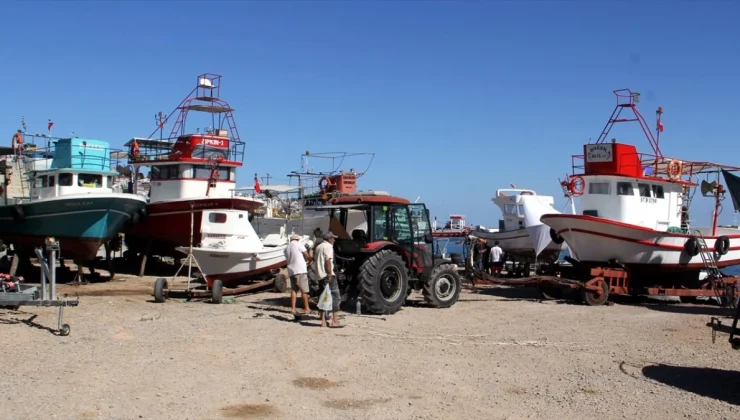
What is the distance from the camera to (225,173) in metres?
22.6

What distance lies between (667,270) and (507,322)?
5.70 metres

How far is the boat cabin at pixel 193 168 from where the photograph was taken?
71.6 ft

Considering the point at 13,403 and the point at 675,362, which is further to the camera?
the point at 675,362

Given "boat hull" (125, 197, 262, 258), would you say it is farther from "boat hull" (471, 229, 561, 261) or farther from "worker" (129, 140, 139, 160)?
"boat hull" (471, 229, 561, 261)

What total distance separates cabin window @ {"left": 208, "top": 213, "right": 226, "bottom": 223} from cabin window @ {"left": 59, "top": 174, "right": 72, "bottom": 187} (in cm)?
472

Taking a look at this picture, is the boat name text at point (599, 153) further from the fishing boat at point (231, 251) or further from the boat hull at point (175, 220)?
the boat hull at point (175, 220)

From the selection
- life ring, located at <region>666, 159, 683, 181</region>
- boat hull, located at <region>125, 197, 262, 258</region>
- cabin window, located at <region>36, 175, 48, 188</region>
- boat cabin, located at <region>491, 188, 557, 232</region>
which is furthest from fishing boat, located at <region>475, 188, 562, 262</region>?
cabin window, located at <region>36, 175, 48, 188</region>

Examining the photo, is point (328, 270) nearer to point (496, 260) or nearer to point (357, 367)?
point (357, 367)

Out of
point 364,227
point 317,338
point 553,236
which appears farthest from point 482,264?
point 317,338

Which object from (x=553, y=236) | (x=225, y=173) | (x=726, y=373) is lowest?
(x=726, y=373)

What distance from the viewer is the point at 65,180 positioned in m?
19.3

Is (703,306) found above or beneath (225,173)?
beneath

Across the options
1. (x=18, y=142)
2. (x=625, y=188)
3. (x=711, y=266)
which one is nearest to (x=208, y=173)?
(x=18, y=142)

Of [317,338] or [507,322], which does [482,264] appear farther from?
[317,338]
